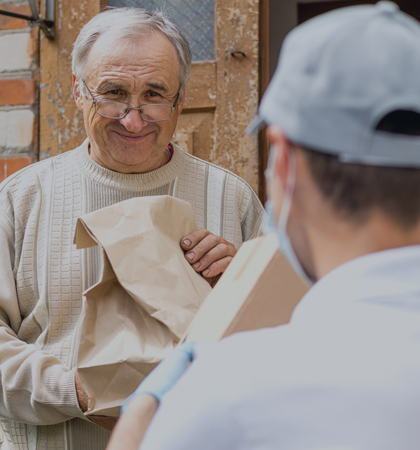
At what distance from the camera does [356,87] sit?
1.73ft

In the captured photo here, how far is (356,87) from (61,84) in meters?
1.80

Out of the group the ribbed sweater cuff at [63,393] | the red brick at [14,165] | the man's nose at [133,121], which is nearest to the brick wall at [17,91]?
the red brick at [14,165]

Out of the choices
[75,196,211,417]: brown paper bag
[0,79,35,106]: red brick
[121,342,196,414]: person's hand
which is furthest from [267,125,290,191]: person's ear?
[0,79,35,106]: red brick

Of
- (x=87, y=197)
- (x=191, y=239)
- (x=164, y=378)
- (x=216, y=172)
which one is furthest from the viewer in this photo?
(x=216, y=172)

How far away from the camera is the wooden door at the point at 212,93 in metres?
2.10

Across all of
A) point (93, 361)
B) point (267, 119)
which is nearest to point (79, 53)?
point (93, 361)

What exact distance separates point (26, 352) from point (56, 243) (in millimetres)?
283

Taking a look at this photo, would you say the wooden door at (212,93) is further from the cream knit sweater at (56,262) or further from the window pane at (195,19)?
the cream knit sweater at (56,262)

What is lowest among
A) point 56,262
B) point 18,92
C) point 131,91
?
point 56,262

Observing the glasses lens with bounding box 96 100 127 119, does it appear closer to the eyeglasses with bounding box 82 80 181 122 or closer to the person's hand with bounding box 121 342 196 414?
the eyeglasses with bounding box 82 80 181 122

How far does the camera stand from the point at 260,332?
0.57 meters

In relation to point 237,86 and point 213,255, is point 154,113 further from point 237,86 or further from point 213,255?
point 237,86

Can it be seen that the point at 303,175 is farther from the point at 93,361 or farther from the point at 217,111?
the point at 217,111

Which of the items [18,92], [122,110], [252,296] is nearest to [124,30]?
[122,110]
